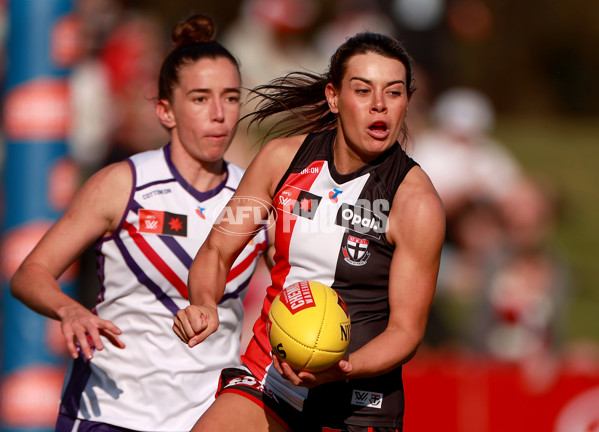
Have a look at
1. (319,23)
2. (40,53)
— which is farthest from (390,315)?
(319,23)

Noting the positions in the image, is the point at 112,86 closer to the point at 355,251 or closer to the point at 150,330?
the point at 150,330

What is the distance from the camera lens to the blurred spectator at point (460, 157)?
32.7 ft

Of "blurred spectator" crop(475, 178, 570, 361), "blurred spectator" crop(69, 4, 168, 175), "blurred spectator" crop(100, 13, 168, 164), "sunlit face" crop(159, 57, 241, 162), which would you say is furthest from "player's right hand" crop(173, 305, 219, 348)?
"blurred spectator" crop(475, 178, 570, 361)

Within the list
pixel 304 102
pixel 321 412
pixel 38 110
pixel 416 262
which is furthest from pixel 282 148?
pixel 38 110

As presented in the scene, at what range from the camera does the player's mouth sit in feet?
12.2

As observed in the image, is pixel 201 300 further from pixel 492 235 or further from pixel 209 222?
A: pixel 492 235

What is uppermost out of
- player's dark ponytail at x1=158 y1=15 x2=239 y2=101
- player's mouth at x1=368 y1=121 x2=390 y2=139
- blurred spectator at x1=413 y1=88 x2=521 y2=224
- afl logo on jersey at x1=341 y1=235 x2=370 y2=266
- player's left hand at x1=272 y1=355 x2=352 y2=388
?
blurred spectator at x1=413 y1=88 x2=521 y2=224

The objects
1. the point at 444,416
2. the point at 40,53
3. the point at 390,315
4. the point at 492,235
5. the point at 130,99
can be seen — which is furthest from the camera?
the point at 492,235

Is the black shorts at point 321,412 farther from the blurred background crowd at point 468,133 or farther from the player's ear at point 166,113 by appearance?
the blurred background crowd at point 468,133

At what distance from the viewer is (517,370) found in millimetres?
8031

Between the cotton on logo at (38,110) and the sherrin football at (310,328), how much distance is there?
4.00 metres

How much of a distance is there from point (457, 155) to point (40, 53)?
4.88 metres

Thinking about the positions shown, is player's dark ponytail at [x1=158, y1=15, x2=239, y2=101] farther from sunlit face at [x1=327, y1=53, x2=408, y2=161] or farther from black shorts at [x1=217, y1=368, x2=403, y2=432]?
black shorts at [x1=217, y1=368, x2=403, y2=432]

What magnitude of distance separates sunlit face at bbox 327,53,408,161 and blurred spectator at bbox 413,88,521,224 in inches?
237
